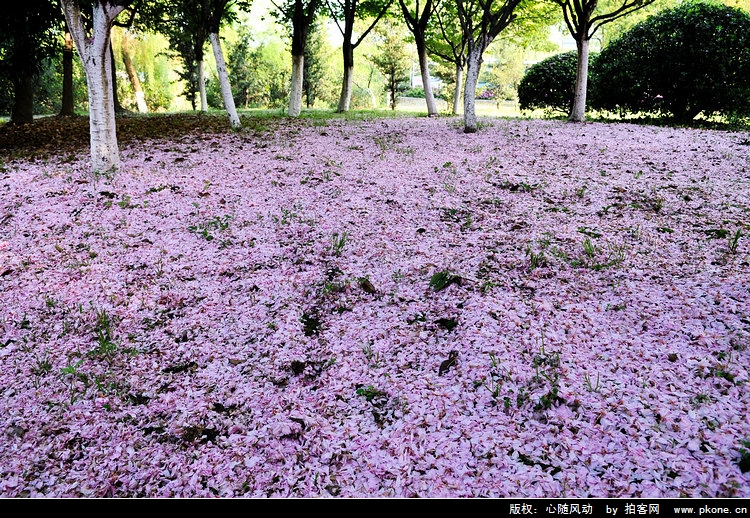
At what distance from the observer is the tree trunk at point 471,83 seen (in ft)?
47.1

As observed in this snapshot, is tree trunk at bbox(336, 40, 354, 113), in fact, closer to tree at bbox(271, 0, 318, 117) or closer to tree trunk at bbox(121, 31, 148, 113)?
tree at bbox(271, 0, 318, 117)

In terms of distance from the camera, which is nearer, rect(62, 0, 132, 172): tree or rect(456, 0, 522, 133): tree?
rect(62, 0, 132, 172): tree

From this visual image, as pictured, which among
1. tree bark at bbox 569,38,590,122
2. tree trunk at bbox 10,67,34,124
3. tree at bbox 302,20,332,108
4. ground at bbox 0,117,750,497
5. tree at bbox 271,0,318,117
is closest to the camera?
ground at bbox 0,117,750,497

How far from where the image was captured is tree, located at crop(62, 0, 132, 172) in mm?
9430

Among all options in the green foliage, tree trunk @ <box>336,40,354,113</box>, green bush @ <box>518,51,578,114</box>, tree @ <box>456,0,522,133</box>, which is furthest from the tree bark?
the green foliage

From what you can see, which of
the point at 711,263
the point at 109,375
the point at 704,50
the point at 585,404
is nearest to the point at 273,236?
the point at 109,375

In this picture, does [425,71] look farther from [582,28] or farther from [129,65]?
[129,65]

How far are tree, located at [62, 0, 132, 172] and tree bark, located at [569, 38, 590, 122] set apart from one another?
1602 centimetres

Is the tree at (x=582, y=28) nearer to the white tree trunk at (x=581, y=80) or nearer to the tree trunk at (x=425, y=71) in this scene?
the white tree trunk at (x=581, y=80)

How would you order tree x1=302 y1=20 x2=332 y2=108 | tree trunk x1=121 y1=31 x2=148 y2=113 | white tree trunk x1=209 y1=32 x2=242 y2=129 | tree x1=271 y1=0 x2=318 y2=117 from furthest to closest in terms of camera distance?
tree x1=302 y1=20 x2=332 y2=108 → tree trunk x1=121 y1=31 x2=148 y2=113 → tree x1=271 y1=0 x2=318 y2=117 → white tree trunk x1=209 y1=32 x2=242 y2=129

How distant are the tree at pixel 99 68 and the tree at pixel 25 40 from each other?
250 inches

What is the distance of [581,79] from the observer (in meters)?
17.4
